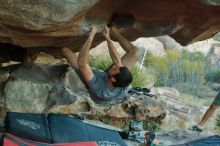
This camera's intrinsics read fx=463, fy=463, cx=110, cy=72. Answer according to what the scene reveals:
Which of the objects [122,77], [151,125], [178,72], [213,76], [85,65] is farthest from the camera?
[213,76]

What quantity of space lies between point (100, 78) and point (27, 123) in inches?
41.3

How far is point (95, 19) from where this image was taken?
5965 millimetres

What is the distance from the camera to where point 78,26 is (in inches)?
225

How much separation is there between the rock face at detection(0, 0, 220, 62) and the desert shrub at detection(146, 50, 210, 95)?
1660 cm

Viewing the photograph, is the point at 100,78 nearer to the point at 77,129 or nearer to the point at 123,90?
the point at 123,90

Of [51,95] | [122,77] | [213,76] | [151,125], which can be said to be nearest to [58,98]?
[51,95]

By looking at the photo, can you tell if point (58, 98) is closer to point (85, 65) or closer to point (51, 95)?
point (51, 95)

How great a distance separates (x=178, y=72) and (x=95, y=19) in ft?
62.6

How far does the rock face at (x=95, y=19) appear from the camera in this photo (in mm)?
4852

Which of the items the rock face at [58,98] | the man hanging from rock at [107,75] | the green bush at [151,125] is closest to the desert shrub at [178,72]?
the green bush at [151,125]

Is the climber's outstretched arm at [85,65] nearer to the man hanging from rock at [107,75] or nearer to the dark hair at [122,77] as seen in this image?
the man hanging from rock at [107,75]

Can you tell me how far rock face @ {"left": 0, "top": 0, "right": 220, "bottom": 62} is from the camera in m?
4.85

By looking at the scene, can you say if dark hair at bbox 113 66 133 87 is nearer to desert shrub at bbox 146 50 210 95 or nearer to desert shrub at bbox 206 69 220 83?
desert shrub at bbox 146 50 210 95

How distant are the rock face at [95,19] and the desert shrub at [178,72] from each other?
54.5 ft
